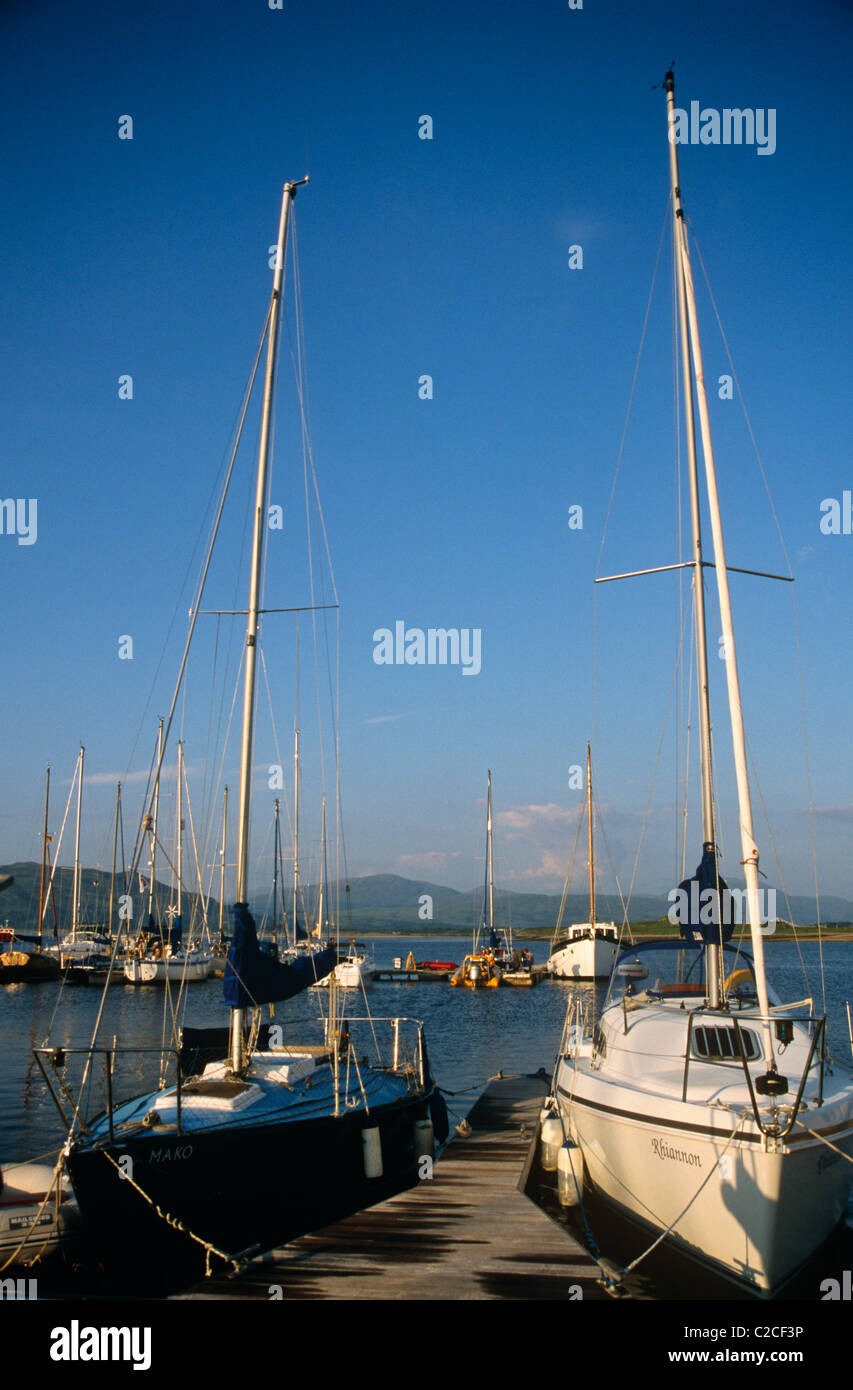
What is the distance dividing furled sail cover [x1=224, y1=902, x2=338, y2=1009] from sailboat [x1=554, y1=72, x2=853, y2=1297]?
5.00m

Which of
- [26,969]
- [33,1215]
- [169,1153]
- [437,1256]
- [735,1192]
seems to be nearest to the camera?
[735,1192]

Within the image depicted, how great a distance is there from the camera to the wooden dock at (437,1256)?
9.82 m

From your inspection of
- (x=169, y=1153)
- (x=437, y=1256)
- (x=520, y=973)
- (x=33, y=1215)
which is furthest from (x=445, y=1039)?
(x=520, y=973)

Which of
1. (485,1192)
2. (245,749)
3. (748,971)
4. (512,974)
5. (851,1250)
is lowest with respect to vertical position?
(512,974)

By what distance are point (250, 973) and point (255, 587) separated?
6.94 meters

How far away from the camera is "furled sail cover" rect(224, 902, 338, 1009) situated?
14547 mm

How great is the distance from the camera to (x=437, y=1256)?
425 inches

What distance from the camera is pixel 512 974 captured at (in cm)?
6806

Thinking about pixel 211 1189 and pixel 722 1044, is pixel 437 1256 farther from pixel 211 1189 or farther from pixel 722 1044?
pixel 722 1044

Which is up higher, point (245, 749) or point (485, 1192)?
point (245, 749)

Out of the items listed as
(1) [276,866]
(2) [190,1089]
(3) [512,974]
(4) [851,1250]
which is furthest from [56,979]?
(4) [851,1250]

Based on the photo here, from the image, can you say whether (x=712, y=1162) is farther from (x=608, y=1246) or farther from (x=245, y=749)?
(x=245, y=749)
